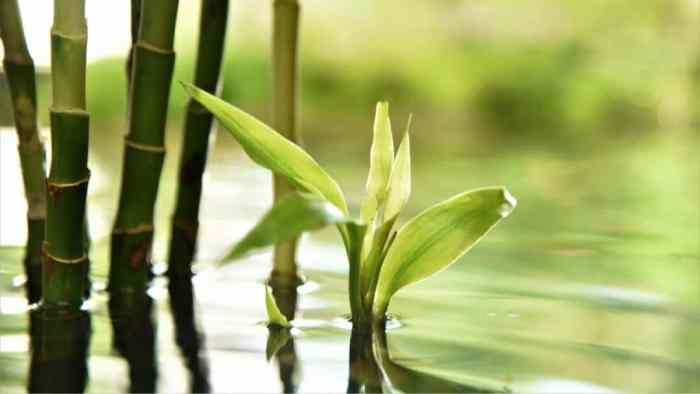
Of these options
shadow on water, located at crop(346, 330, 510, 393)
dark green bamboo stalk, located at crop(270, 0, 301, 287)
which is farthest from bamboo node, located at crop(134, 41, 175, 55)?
shadow on water, located at crop(346, 330, 510, 393)

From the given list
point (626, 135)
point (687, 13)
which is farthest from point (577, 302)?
point (687, 13)

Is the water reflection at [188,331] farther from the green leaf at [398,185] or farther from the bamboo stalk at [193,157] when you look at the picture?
the green leaf at [398,185]

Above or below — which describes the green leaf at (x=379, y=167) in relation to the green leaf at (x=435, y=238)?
above

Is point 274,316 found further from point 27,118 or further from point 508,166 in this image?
point 508,166

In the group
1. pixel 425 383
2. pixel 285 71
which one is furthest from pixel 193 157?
pixel 425 383

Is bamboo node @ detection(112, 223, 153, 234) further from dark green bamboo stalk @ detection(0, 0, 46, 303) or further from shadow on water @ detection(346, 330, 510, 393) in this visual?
shadow on water @ detection(346, 330, 510, 393)

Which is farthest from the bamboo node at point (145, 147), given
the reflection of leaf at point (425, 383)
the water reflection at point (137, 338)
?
the reflection of leaf at point (425, 383)

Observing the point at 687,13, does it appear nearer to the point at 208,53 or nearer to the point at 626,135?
the point at 626,135
